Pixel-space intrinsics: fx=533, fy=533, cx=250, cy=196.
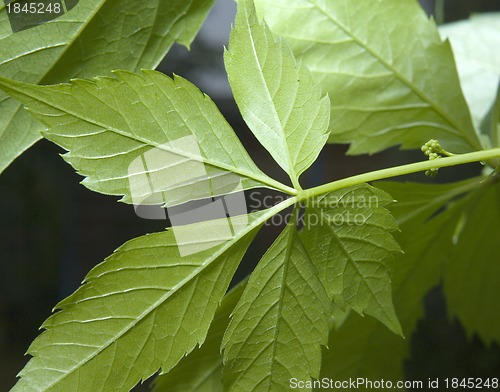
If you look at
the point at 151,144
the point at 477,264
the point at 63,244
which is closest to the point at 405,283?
the point at 477,264

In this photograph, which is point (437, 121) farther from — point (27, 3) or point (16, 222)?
point (16, 222)

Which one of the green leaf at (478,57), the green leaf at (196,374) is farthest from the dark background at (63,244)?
the green leaf at (196,374)

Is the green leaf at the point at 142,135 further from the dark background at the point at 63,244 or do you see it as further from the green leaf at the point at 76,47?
the dark background at the point at 63,244

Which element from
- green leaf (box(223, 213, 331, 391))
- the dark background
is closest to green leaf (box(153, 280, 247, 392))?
green leaf (box(223, 213, 331, 391))

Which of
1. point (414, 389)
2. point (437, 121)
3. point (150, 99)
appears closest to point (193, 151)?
point (150, 99)

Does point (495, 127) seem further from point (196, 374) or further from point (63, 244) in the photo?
point (63, 244)

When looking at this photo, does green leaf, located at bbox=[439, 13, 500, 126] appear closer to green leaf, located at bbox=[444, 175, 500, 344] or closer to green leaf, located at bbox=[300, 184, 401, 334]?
green leaf, located at bbox=[444, 175, 500, 344]
